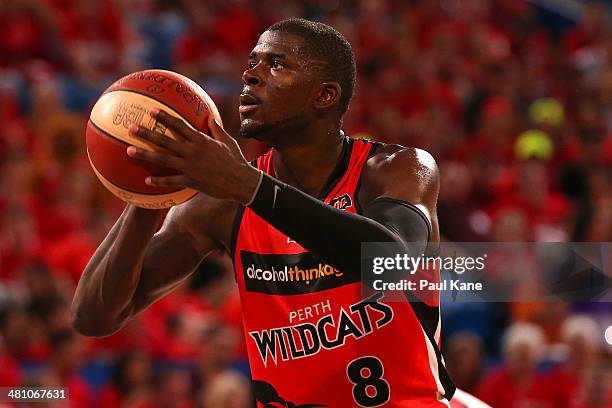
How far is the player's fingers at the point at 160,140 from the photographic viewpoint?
8.75 ft

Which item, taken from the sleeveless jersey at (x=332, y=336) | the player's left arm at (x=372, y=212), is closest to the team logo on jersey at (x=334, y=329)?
the sleeveless jersey at (x=332, y=336)

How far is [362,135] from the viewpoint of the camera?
964 centimetres

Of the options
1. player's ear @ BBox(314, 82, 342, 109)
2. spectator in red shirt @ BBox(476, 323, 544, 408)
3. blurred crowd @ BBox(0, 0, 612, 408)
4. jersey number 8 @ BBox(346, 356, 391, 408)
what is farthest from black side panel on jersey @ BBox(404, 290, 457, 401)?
spectator in red shirt @ BBox(476, 323, 544, 408)

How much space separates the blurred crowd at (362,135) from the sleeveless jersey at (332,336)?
2622mm

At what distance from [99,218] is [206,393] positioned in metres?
1.92

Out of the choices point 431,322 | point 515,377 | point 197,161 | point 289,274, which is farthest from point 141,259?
point 515,377

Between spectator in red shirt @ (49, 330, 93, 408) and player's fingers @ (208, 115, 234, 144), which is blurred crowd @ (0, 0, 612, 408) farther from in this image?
player's fingers @ (208, 115, 234, 144)

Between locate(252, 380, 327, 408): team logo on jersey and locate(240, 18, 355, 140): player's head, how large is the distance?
83 centimetres

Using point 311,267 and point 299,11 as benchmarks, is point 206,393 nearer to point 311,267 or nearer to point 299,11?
point 311,267

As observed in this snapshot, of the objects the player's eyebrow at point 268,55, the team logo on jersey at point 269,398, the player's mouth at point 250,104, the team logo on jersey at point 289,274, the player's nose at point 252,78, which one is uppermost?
the player's eyebrow at point 268,55

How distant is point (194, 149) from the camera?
2.67 metres

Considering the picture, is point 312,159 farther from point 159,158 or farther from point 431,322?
point 159,158

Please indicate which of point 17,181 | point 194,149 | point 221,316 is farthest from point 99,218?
point 194,149

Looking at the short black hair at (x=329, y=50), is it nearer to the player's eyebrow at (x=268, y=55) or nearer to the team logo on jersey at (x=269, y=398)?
the player's eyebrow at (x=268, y=55)
